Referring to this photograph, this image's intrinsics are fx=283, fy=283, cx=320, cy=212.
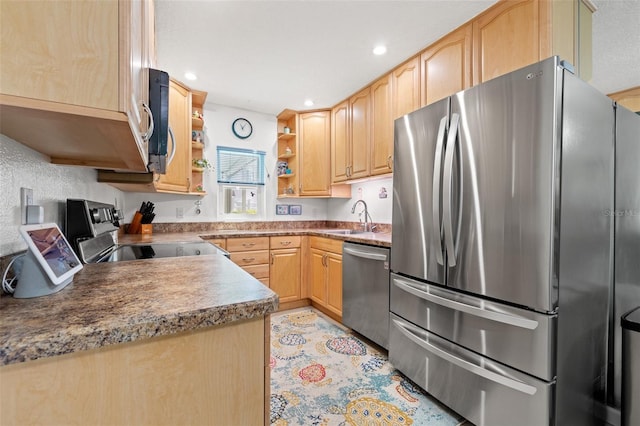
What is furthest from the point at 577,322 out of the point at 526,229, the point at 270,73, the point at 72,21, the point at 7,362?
the point at 270,73

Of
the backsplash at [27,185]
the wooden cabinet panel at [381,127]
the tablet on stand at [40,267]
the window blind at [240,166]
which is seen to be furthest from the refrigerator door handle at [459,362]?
the window blind at [240,166]

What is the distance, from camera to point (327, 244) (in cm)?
297

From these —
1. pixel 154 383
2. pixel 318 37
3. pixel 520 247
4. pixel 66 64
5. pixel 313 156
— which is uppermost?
pixel 318 37

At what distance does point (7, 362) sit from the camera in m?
0.48

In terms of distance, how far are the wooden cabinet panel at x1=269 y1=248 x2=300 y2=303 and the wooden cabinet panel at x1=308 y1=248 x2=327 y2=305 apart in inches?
6.0

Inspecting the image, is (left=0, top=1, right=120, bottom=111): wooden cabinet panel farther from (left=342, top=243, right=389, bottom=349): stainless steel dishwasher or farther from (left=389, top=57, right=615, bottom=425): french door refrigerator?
(left=342, top=243, right=389, bottom=349): stainless steel dishwasher

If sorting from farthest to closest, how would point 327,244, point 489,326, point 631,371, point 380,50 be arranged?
point 327,244, point 380,50, point 489,326, point 631,371

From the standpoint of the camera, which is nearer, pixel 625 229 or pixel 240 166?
pixel 625 229

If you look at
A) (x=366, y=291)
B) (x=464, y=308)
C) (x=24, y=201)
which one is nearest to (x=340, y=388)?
(x=366, y=291)

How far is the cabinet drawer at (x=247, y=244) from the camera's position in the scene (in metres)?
2.90

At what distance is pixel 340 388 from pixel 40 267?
171 cm

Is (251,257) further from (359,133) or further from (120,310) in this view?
(120,310)

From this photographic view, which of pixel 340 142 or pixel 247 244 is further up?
pixel 340 142

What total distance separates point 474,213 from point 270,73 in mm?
2149
